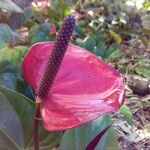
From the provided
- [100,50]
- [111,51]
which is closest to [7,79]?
[100,50]

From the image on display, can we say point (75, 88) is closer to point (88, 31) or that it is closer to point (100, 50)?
point (100, 50)

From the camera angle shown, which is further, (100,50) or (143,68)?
(143,68)

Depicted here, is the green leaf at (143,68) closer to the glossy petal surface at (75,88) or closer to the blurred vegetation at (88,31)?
the blurred vegetation at (88,31)

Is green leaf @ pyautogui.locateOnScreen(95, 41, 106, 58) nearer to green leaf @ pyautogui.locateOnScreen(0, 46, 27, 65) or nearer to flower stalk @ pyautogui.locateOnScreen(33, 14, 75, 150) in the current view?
green leaf @ pyautogui.locateOnScreen(0, 46, 27, 65)

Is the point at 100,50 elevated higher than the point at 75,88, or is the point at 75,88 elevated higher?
the point at 75,88

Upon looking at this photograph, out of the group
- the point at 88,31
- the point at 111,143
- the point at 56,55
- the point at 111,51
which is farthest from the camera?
the point at 88,31

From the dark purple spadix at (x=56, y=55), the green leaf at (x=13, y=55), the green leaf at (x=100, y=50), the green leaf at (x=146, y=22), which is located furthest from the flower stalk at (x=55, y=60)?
the green leaf at (x=146, y=22)

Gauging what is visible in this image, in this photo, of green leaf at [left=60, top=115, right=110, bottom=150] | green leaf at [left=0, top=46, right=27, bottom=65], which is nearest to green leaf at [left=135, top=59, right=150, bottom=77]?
green leaf at [left=0, top=46, right=27, bottom=65]

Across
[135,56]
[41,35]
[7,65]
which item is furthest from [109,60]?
[7,65]
